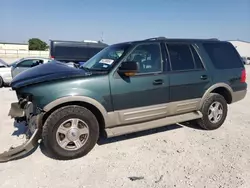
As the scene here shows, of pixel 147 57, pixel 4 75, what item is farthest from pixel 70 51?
pixel 147 57

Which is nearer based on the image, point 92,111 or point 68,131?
point 68,131

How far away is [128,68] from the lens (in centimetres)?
340

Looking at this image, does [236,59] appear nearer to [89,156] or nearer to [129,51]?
[129,51]

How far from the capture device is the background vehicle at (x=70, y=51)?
11.0 m

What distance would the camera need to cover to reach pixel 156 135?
4.31 metres

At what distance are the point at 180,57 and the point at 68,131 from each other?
8.16ft

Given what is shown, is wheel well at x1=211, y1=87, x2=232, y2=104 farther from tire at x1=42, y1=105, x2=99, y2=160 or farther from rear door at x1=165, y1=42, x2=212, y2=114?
tire at x1=42, y1=105, x2=99, y2=160

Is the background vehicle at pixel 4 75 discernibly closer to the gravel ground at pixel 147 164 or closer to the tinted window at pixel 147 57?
the gravel ground at pixel 147 164

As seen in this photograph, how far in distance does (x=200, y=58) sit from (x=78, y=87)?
2.57 metres

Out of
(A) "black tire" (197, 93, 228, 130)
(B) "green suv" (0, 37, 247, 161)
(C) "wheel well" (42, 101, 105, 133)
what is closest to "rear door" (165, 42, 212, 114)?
(B) "green suv" (0, 37, 247, 161)

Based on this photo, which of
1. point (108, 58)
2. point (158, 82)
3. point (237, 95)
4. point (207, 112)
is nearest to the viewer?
point (158, 82)

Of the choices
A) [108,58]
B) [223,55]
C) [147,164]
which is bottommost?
[147,164]

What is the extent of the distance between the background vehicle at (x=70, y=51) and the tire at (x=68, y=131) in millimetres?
8129

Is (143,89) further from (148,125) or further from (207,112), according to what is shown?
(207,112)
